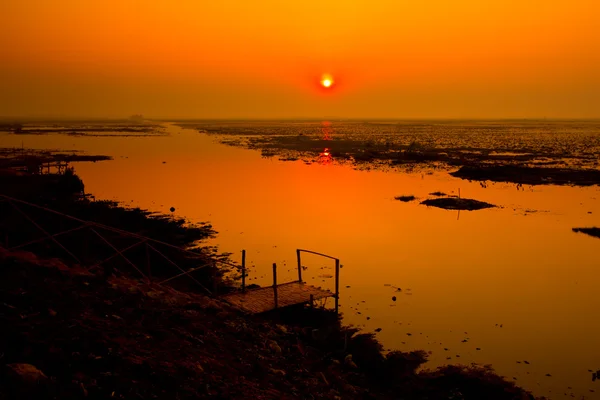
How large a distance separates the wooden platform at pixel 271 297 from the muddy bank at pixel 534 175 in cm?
2765

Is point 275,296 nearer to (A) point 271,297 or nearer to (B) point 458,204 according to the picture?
(A) point 271,297

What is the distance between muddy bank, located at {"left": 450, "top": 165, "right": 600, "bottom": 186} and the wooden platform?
27.6 meters

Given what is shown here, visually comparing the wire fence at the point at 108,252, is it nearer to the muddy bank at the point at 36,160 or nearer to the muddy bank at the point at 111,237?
the muddy bank at the point at 111,237

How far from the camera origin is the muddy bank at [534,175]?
1436 inches

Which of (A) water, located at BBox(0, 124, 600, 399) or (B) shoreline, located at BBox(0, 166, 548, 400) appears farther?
(A) water, located at BBox(0, 124, 600, 399)

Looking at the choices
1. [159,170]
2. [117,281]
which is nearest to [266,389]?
[117,281]

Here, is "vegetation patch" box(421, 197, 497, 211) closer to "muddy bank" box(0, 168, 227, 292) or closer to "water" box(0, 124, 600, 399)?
"water" box(0, 124, 600, 399)

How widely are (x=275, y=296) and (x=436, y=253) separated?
8746 mm

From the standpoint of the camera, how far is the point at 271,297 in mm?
13469

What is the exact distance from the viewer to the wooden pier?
12.8 m

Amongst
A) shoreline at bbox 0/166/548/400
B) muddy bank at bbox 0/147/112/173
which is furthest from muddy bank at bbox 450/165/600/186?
muddy bank at bbox 0/147/112/173

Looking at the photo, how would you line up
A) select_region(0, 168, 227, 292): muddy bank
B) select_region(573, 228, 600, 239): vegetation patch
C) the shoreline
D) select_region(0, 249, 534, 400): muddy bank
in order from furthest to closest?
select_region(573, 228, 600, 239): vegetation patch < select_region(0, 168, 227, 292): muddy bank < the shoreline < select_region(0, 249, 534, 400): muddy bank

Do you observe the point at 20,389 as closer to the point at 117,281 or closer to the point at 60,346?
the point at 60,346

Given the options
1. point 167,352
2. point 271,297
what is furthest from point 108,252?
point 167,352
